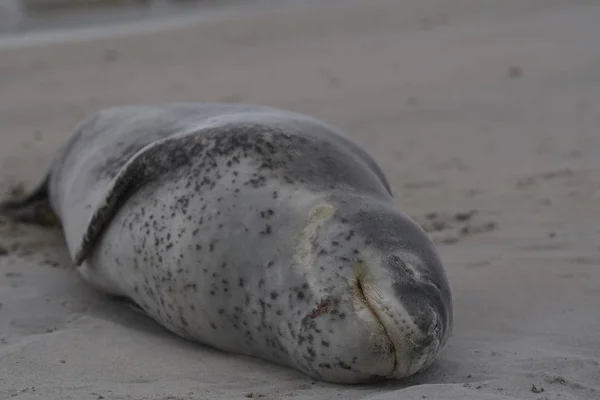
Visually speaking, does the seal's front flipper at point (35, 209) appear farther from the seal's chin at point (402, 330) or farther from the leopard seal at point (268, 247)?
the seal's chin at point (402, 330)

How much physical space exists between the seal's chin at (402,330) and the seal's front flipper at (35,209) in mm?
2367

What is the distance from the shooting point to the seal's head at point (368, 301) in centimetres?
257

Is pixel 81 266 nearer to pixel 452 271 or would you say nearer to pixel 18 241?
pixel 18 241

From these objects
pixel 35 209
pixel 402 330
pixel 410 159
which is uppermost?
pixel 402 330

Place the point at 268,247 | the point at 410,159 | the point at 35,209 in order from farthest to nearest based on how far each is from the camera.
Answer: the point at 410,159 → the point at 35,209 → the point at 268,247

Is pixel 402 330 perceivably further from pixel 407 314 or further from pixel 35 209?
pixel 35 209

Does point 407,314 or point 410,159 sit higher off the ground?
point 407,314

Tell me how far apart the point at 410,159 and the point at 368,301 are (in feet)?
11.3

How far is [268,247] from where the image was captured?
9.26 ft

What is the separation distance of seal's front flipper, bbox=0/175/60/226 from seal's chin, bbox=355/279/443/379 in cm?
237

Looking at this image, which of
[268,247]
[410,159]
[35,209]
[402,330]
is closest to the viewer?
[402,330]

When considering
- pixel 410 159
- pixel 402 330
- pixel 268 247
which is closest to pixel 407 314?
pixel 402 330

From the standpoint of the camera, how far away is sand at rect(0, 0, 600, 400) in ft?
9.25

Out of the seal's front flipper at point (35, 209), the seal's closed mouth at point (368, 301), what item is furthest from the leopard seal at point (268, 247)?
the seal's front flipper at point (35, 209)
